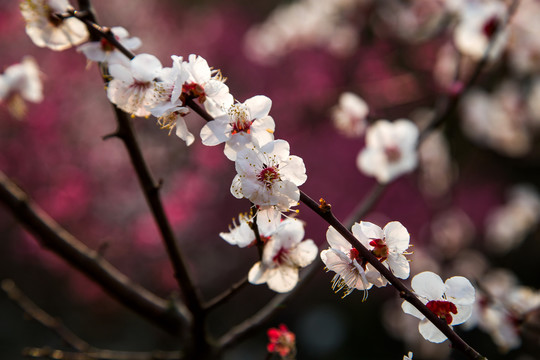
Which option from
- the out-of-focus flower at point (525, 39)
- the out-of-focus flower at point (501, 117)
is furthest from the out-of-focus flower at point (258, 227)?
the out-of-focus flower at point (501, 117)

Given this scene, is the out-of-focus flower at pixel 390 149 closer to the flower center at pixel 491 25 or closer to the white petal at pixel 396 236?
the flower center at pixel 491 25

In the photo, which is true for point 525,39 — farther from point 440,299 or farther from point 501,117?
point 440,299

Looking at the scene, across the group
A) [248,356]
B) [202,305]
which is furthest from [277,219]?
[248,356]

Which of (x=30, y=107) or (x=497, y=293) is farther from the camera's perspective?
(x=30, y=107)

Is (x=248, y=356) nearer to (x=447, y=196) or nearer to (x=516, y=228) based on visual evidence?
(x=447, y=196)

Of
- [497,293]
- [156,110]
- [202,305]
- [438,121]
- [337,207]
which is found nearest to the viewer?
[156,110]

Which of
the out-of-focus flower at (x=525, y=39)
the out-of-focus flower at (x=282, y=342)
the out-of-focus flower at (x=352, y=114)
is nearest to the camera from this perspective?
the out-of-focus flower at (x=282, y=342)
